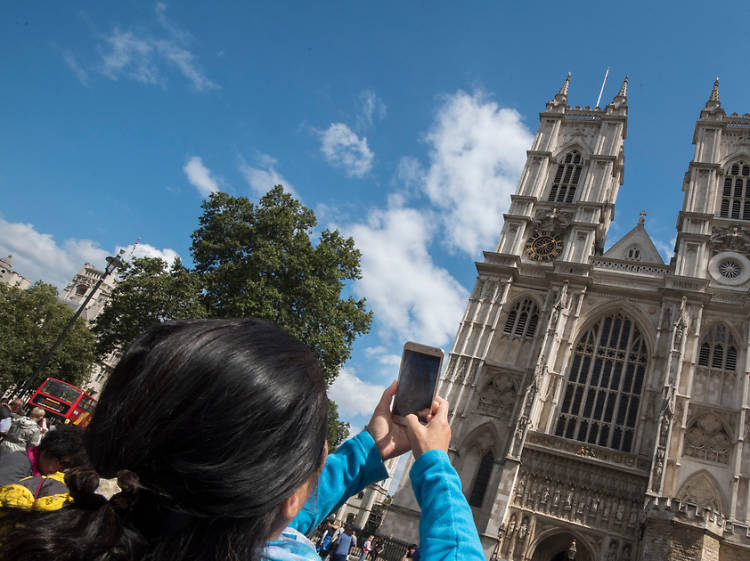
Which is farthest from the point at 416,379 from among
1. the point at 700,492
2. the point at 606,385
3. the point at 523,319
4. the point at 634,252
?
the point at 634,252

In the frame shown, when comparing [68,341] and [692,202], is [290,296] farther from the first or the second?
[68,341]

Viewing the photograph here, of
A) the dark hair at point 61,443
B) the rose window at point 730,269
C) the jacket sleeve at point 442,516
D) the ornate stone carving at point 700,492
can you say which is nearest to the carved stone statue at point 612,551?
the ornate stone carving at point 700,492

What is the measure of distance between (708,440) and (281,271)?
19698 mm

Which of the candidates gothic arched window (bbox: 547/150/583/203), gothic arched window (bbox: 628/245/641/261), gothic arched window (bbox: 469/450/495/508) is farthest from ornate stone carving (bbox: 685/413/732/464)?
gothic arched window (bbox: 547/150/583/203)

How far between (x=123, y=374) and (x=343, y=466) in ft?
3.79

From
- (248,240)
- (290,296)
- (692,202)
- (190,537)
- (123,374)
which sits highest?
(692,202)

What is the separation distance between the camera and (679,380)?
23.4 m

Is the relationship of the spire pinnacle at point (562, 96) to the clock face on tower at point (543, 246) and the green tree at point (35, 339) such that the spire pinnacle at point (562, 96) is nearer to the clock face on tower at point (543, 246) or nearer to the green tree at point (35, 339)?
the clock face on tower at point (543, 246)

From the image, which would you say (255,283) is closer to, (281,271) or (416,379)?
(281,271)

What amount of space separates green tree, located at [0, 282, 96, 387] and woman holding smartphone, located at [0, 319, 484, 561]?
3817cm

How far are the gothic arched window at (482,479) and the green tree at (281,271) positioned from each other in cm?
842

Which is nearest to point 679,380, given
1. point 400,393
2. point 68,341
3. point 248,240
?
point 248,240

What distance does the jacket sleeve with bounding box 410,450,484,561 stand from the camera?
1.22 metres

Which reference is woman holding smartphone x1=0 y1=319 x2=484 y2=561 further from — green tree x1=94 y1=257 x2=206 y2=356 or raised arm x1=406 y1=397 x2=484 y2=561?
green tree x1=94 y1=257 x2=206 y2=356
